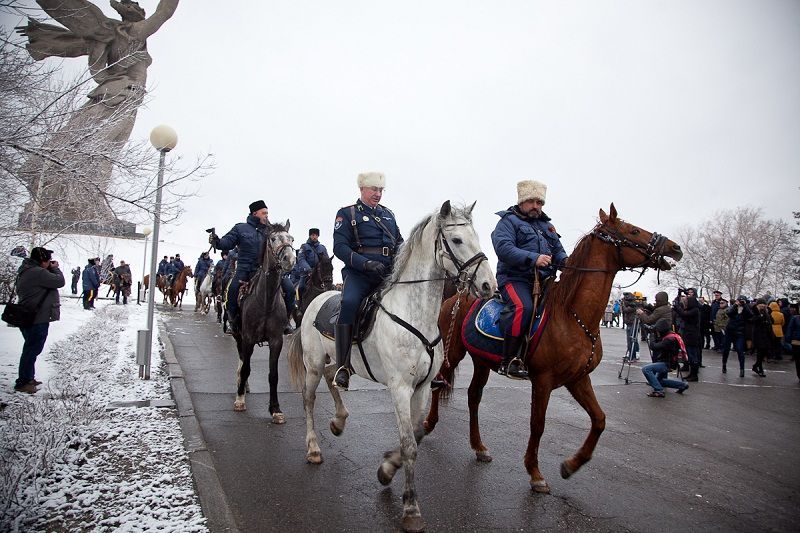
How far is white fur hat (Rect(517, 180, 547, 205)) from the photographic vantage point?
561cm

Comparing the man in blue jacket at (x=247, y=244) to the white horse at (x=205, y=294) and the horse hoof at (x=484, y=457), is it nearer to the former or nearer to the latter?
the horse hoof at (x=484, y=457)

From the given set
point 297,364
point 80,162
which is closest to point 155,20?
point 80,162

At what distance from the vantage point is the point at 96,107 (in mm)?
6832

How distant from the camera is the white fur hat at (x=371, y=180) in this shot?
5.14 meters

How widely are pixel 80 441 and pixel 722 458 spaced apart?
7421mm

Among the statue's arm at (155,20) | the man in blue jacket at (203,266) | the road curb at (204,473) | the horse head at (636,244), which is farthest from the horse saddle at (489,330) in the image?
the statue's arm at (155,20)

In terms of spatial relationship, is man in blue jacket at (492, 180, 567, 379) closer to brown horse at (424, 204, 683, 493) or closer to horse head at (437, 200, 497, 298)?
brown horse at (424, 204, 683, 493)

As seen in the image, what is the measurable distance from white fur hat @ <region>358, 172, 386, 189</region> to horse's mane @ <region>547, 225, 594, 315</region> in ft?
7.20

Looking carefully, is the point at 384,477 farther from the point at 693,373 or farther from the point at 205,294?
the point at 205,294

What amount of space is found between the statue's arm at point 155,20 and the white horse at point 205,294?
16.4 m

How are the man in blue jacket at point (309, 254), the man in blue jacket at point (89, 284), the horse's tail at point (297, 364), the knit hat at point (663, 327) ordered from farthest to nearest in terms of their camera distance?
the man in blue jacket at point (89, 284) < the man in blue jacket at point (309, 254) < the knit hat at point (663, 327) < the horse's tail at point (297, 364)

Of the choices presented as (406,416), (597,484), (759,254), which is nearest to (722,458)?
(597,484)

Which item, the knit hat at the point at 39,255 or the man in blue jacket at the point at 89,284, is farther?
the man in blue jacket at the point at 89,284

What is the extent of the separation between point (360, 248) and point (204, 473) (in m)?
2.62
